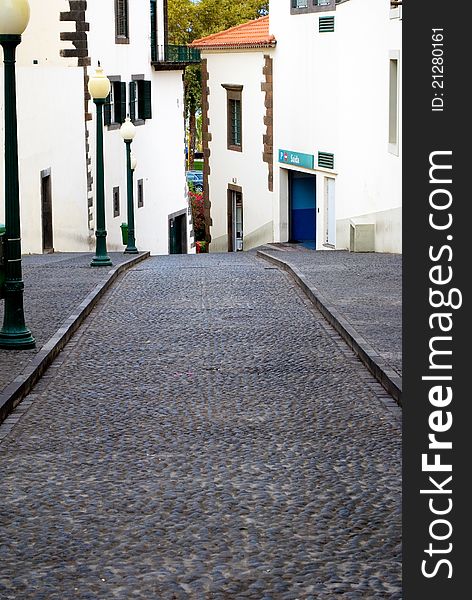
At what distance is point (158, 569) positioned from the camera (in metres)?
5.52

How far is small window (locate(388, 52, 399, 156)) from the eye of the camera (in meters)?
24.2

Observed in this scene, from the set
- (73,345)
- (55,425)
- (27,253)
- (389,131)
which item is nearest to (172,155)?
(27,253)

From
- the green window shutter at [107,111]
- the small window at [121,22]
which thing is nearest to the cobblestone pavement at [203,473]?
the green window shutter at [107,111]

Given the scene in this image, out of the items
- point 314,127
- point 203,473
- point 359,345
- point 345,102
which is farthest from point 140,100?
point 203,473

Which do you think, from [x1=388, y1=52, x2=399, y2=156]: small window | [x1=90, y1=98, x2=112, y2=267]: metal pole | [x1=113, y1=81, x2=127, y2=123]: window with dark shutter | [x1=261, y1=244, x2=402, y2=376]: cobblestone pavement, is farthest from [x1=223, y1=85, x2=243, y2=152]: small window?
[x1=90, y1=98, x2=112, y2=267]: metal pole

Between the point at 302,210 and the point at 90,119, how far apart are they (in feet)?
20.3

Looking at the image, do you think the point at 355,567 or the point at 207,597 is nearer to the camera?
the point at 207,597

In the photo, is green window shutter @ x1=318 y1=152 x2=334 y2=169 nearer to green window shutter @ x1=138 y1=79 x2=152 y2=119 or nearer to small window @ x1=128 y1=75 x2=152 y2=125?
small window @ x1=128 y1=75 x2=152 y2=125

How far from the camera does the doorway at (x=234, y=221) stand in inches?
1529

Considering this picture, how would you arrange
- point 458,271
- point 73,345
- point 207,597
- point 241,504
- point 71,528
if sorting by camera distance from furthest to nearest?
point 73,345, point 241,504, point 71,528, point 207,597, point 458,271

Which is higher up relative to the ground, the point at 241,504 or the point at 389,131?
the point at 389,131

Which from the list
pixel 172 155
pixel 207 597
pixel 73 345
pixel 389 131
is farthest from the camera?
pixel 172 155

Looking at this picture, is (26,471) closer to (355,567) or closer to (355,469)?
(355,469)

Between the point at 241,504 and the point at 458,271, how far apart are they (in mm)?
2801
